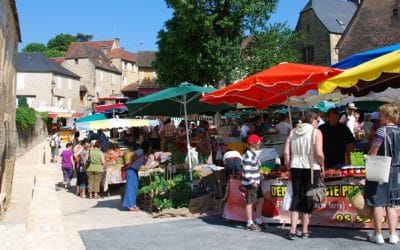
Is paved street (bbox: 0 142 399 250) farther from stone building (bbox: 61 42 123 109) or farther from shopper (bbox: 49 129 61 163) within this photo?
stone building (bbox: 61 42 123 109)

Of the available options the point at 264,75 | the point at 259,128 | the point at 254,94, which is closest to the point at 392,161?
the point at 264,75

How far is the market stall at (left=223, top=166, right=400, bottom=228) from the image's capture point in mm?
6883

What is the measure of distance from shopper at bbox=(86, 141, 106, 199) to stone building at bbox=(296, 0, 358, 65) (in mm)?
27910

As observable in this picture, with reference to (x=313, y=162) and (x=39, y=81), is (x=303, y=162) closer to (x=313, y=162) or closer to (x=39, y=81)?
(x=313, y=162)

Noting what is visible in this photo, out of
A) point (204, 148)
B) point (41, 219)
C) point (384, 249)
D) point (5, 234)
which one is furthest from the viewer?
point (204, 148)

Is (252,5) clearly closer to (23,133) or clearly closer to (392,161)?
(23,133)

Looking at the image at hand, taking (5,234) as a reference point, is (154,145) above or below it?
above

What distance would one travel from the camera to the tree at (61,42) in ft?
305

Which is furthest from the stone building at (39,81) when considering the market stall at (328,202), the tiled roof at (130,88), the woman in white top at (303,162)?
the woman in white top at (303,162)

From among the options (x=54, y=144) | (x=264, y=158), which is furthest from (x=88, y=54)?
(x=264, y=158)

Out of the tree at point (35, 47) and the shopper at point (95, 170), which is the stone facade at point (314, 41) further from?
the tree at point (35, 47)

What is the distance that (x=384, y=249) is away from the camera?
18.7 ft

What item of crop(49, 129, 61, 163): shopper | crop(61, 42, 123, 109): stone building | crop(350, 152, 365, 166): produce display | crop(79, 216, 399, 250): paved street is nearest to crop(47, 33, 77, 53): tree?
crop(61, 42, 123, 109): stone building

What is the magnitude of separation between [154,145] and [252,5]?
11.2m
